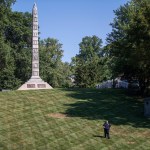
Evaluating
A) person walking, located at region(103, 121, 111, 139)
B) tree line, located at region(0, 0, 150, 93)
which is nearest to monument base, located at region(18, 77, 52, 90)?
tree line, located at region(0, 0, 150, 93)

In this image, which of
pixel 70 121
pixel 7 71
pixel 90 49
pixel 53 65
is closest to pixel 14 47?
pixel 7 71

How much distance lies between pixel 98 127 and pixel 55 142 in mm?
6458

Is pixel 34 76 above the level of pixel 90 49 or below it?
below

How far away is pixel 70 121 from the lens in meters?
38.4

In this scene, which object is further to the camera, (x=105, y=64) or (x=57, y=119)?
(x=105, y=64)

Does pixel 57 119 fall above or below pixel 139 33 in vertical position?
below

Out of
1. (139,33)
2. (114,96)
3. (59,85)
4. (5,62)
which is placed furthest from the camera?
(59,85)

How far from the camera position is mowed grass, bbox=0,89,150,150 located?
102 feet

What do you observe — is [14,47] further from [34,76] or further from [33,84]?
[33,84]

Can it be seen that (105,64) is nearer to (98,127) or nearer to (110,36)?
(110,36)

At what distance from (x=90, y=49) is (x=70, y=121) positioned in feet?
266

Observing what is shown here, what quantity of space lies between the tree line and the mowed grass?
19.3 feet

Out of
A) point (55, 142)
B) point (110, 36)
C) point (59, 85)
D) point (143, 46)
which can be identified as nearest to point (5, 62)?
point (110, 36)

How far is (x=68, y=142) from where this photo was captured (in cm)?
3114
